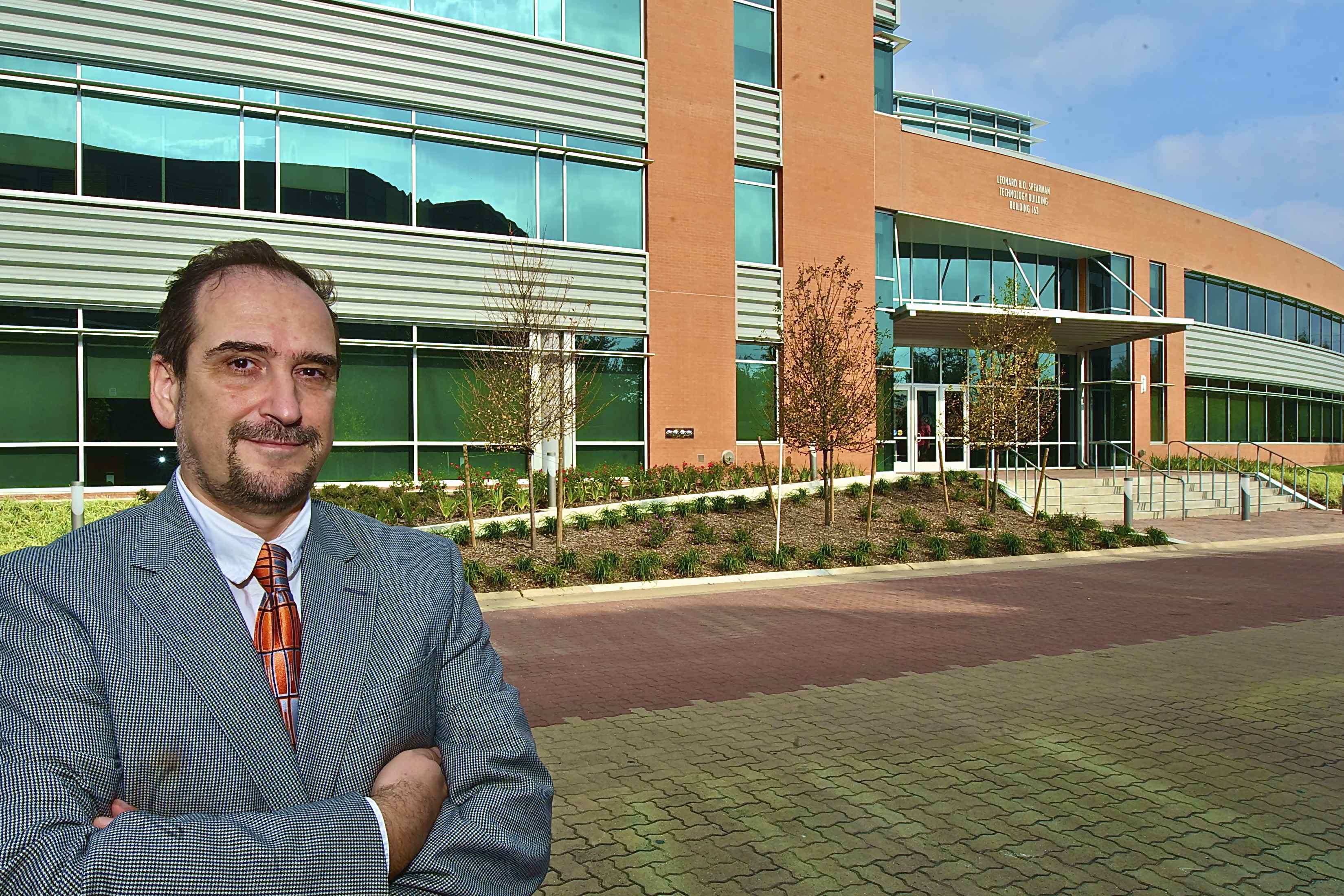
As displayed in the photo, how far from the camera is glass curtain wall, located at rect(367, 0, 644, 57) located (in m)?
19.3

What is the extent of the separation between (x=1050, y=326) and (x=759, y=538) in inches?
532

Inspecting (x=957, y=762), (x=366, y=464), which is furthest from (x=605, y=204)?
(x=957, y=762)

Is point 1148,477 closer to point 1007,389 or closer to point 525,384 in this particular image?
point 1007,389

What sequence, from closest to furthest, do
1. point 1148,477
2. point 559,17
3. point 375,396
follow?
point 375,396 < point 559,17 < point 1148,477

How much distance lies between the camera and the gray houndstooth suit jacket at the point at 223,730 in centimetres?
164

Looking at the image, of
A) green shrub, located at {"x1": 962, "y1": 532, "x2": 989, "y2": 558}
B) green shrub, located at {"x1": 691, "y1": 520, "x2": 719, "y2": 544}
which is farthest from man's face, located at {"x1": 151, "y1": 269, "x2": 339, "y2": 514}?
green shrub, located at {"x1": 962, "y1": 532, "x2": 989, "y2": 558}

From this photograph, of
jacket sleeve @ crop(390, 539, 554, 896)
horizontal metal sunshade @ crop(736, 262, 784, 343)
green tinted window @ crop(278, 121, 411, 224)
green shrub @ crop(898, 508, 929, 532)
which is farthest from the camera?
horizontal metal sunshade @ crop(736, 262, 784, 343)

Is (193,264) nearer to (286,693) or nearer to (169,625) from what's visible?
(169,625)

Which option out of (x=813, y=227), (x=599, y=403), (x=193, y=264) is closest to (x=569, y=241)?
(x=599, y=403)

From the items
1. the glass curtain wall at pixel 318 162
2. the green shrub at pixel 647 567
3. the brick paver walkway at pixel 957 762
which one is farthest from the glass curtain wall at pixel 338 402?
the brick paver walkway at pixel 957 762

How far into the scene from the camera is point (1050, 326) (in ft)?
83.5

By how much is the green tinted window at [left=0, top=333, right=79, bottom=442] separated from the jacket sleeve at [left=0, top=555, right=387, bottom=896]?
A: 55.2ft

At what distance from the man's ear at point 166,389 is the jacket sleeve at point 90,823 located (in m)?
0.44

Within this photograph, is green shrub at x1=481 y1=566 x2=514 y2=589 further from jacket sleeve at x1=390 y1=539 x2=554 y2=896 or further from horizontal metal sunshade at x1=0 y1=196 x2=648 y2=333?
jacket sleeve at x1=390 y1=539 x2=554 y2=896
